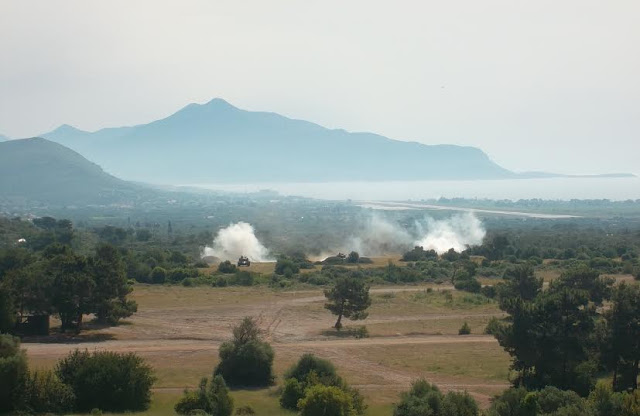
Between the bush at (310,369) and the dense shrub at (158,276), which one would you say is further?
the dense shrub at (158,276)

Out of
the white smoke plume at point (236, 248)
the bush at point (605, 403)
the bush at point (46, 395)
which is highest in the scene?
the bush at point (605, 403)

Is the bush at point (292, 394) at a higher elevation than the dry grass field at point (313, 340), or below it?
higher

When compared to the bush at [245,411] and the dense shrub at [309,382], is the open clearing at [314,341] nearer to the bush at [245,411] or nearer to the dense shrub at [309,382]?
the bush at [245,411]

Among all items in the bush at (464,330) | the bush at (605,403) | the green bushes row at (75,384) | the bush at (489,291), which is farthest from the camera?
the bush at (489,291)

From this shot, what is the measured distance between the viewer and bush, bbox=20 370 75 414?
23.6 metres

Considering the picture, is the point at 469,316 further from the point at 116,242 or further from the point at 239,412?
the point at 116,242

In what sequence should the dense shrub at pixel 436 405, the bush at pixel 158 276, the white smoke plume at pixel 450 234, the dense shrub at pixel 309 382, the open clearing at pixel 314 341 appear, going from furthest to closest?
the white smoke plume at pixel 450 234 → the bush at pixel 158 276 → the open clearing at pixel 314 341 → the dense shrub at pixel 309 382 → the dense shrub at pixel 436 405

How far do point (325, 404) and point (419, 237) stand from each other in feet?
381

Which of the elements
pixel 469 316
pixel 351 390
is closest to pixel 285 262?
pixel 469 316

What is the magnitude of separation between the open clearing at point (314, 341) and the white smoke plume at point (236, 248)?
4212cm

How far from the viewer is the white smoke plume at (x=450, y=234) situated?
121125 millimetres

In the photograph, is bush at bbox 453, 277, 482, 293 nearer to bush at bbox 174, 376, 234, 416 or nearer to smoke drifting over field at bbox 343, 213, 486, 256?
bush at bbox 174, 376, 234, 416

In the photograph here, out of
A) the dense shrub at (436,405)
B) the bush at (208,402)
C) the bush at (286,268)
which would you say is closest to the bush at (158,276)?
the bush at (286,268)

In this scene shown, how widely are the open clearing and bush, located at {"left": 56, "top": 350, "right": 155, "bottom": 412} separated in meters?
1.05
